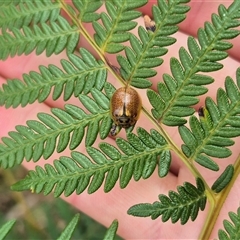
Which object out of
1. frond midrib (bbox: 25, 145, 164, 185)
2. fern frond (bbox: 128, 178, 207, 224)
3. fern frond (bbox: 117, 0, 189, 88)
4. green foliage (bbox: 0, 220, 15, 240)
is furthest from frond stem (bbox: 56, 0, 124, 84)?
green foliage (bbox: 0, 220, 15, 240)

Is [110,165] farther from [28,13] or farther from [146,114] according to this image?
[28,13]

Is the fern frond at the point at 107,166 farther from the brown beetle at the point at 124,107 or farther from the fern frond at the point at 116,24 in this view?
the fern frond at the point at 116,24

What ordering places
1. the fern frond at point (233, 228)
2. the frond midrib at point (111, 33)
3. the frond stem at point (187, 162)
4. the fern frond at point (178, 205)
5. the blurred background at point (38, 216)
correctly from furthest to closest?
the blurred background at point (38, 216)
the frond midrib at point (111, 33)
the frond stem at point (187, 162)
the fern frond at point (178, 205)
the fern frond at point (233, 228)

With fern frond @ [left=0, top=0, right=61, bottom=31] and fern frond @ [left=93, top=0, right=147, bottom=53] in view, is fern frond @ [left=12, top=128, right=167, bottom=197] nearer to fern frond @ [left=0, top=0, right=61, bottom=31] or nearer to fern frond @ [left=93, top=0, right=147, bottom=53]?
fern frond @ [left=93, top=0, right=147, bottom=53]

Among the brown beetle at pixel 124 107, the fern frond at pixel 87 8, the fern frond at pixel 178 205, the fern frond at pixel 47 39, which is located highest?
the fern frond at pixel 87 8

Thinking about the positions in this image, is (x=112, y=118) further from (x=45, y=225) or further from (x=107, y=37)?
(x=45, y=225)

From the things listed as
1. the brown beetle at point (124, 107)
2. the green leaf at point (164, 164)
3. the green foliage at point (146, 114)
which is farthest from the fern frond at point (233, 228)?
the brown beetle at point (124, 107)

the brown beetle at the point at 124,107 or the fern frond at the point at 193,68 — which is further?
the brown beetle at the point at 124,107
